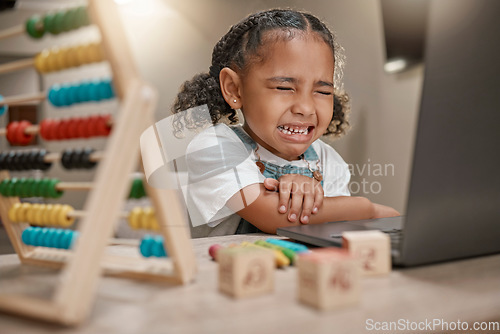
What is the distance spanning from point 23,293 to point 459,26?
24.4 inches

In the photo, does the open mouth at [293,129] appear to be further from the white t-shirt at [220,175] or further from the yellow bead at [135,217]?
the yellow bead at [135,217]

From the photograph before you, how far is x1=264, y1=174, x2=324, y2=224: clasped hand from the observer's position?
3.66 ft

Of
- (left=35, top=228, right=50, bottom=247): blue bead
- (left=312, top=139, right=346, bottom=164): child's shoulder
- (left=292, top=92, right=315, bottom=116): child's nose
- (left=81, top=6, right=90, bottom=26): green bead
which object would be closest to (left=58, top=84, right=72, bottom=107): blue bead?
(left=81, top=6, right=90, bottom=26): green bead

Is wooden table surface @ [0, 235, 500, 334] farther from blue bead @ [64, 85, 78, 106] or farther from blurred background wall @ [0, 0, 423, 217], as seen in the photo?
blurred background wall @ [0, 0, 423, 217]

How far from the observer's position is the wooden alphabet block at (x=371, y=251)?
0.55 meters

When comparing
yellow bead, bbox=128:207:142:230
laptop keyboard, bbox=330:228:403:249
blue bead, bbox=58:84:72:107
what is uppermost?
blue bead, bbox=58:84:72:107

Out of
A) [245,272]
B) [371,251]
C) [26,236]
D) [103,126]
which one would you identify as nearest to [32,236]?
[26,236]

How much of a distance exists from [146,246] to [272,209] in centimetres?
58

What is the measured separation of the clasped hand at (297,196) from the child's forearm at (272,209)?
16 millimetres

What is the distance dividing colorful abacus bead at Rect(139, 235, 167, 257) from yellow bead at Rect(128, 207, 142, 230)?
0.10 feet

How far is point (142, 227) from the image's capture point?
0.54m

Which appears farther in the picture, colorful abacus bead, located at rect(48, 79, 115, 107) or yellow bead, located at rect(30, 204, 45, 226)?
yellow bead, located at rect(30, 204, 45, 226)

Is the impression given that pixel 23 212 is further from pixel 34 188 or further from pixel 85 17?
pixel 85 17

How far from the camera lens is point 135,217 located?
0.55m
